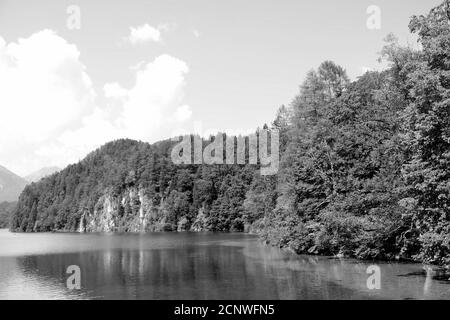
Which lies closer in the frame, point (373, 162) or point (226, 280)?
point (226, 280)

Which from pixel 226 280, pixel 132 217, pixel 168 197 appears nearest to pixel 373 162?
pixel 226 280

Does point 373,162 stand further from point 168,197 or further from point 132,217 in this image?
point 132,217

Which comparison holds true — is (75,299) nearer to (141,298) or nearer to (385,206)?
(141,298)

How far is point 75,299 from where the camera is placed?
97.2 ft

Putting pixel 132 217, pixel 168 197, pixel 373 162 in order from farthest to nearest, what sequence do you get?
pixel 132 217, pixel 168 197, pixel 373 162

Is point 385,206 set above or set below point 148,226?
above

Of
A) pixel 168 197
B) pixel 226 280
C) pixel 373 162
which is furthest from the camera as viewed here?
pixel 168 197

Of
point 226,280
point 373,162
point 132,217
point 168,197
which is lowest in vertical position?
point 132,217

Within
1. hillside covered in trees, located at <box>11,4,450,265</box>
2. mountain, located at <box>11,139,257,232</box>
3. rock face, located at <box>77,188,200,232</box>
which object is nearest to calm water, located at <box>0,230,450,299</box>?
hillside covered in trees, located at <box>11,4,450,265</box>

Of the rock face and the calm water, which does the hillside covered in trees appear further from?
the rock face

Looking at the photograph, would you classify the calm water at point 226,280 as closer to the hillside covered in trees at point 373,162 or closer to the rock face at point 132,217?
the hillside covered in trees at point 373,162

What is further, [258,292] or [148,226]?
[148,226]

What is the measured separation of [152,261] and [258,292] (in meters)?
24.9
